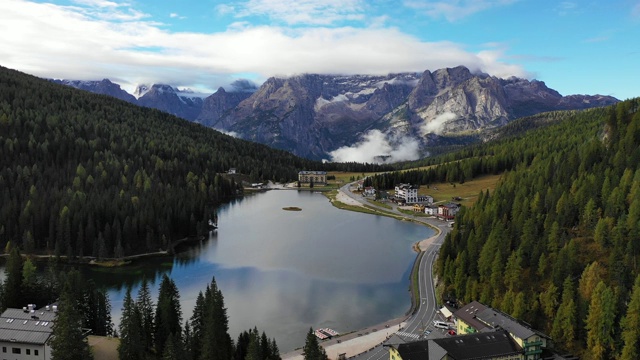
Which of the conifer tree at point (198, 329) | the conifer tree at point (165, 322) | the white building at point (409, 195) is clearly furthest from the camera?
the white building at point (409, 195)

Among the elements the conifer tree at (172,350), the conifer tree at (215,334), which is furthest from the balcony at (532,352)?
the conifer tree at (172,350)

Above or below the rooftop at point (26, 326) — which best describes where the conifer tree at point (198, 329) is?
below

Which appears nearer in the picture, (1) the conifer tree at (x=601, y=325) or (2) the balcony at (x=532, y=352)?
(2) the balcony at (x=532, y=352)

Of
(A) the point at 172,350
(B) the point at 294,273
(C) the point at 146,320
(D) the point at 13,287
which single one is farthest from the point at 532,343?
(D) the point at 13,287

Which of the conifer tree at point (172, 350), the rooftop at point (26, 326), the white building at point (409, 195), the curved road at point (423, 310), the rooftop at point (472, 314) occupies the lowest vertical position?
the curved road at point (423, 310)

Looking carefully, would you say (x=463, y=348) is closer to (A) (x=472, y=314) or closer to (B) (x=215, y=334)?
(A) (x=472, y=314)

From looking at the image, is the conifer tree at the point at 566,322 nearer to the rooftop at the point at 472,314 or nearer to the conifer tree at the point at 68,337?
the rooftop at the point at 472,314

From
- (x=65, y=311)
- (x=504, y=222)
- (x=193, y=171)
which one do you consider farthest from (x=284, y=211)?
(x=65, y=311)

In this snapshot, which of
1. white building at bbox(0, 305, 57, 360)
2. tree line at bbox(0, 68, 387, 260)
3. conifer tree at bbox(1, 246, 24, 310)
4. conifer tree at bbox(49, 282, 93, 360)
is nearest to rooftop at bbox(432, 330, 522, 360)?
conifer tree at bbox(49, 282, 93, 360)
